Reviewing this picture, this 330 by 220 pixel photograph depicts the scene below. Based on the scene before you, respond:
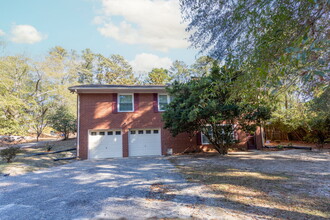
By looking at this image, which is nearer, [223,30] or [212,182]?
[223,30]

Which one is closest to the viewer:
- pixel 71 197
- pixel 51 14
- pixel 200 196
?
pixel 200 196

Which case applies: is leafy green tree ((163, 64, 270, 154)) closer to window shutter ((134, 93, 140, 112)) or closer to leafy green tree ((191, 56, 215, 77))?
leafy green tree ((191, 56, 215, 77))

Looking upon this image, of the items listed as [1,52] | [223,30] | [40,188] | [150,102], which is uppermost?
[1,52]

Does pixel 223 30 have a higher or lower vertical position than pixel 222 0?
lower

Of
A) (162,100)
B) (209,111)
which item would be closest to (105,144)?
(162,100)

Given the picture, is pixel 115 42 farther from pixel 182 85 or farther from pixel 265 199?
pixel 265 199

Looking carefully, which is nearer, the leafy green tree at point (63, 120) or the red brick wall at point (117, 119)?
the red brick wall at point (117, 119)

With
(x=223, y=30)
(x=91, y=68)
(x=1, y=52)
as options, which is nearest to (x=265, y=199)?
(x=223, y=30)

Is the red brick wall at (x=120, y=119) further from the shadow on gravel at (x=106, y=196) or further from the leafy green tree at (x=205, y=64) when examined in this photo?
the shadow on gravel at (x=106, y=196)

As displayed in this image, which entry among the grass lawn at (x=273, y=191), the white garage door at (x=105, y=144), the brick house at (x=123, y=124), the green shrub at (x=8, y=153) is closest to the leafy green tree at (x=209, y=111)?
the brick house at (x=123, y=124)

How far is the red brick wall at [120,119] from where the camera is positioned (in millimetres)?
11079

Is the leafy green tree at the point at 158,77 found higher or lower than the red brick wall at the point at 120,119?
higher

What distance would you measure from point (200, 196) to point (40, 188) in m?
4.63

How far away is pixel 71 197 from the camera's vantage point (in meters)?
4.37
